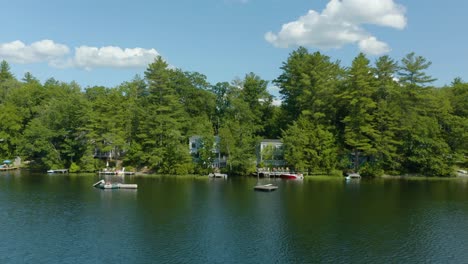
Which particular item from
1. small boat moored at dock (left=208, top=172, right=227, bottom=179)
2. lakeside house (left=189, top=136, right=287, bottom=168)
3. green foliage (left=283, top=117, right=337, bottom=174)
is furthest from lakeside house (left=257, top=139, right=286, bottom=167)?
small boat moored at dock (left=208, top=172, right=227, bottom=179)

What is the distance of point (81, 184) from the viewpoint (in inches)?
2440

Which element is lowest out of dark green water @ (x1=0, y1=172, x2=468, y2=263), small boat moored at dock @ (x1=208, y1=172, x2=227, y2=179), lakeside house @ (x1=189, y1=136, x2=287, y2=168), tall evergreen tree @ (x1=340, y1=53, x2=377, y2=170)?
dark green water @ (x1=0, y1=172, x2=468, y2=263)

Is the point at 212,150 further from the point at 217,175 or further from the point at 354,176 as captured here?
the point at 354,176

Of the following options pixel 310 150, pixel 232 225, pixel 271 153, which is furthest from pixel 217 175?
pixel 232 225

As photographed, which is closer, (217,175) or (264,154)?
(217,175)

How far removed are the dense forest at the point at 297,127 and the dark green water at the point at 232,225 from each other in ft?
51.7

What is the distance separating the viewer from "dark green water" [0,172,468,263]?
28.1 meters

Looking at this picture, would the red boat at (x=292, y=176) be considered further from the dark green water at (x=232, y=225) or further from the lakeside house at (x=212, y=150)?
the lakeside house at (x=212, y=150)

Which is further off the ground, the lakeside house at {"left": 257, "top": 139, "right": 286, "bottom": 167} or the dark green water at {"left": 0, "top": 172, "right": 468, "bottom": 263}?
the lakeside house at {"left": 257, "top": 139, "right": 286, "bottom": 167}

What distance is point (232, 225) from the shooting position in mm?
36031

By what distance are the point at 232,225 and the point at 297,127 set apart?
1679 inches

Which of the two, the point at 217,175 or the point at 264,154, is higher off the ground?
the point at 264,154

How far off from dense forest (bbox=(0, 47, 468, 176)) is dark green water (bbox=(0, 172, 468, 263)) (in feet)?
51.7

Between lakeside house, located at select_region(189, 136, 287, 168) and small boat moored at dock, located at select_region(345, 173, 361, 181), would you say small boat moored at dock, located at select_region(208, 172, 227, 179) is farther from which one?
small boat moored at dock, located at select_region(345, 173, 361, 181)
